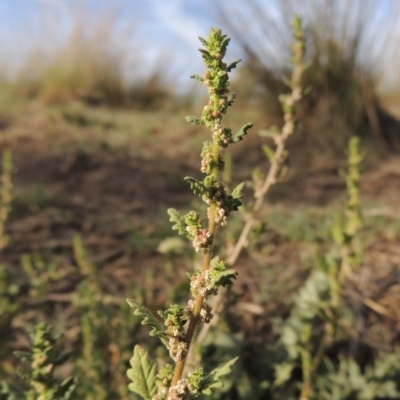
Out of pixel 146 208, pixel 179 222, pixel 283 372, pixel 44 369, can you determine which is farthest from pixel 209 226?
pixel 146 208

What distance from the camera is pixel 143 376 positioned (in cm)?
98

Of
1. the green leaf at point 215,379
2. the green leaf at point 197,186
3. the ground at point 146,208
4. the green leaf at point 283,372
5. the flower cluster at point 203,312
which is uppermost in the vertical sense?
the ground at point 146,208

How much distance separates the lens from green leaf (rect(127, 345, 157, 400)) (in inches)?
37.7

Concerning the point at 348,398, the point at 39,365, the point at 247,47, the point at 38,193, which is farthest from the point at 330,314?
the point at 247,47

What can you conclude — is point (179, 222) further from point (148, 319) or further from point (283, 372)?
point (283, 372)

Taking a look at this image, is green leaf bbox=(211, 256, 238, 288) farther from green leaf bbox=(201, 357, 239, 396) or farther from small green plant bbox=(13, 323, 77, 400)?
small green plant bbox=(13, 323, 77, 400)

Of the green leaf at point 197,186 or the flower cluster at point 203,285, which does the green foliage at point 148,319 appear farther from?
the green leaf at point 197,186

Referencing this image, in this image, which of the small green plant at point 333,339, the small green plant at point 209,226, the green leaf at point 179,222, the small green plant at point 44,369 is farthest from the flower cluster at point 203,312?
the small green plant at point 333,339

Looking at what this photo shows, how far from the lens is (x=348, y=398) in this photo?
1818 millimetres

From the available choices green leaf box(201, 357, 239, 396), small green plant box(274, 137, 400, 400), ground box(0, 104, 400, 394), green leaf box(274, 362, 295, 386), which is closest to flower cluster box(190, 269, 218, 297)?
green leaf box(201, 357, 239, 396)

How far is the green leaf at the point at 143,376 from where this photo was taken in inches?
37.7

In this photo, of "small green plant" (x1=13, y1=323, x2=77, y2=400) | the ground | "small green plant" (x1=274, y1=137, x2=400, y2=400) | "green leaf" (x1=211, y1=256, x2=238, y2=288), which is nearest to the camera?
"green leaf" (x1=211, y1=256, x2=238, y2=288)

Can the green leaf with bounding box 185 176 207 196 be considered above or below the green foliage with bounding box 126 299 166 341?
above

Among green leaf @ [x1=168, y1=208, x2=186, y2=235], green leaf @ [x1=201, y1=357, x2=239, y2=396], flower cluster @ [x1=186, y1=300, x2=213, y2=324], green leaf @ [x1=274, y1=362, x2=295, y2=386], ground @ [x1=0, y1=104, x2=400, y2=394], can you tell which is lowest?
green leaf @ [x1=201, y1=357, x2=239, y2=396]
